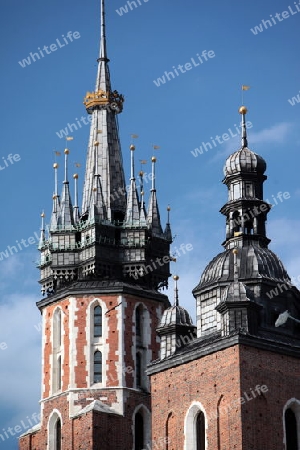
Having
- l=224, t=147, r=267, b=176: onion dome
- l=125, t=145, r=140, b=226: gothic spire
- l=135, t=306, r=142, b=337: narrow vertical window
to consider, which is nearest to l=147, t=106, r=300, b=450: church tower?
l=224, t=147, r=267, b=176: onion dome

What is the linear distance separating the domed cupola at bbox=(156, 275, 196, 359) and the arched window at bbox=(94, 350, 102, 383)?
694cm

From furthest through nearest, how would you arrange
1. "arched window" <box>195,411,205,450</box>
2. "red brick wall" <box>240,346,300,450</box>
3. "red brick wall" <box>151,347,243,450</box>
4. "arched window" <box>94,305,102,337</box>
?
1. "arched window" <box>94,305,102,337</box>
2. "arched window" <box>195,411,205,450</box>
3. "red brick wall" <box>151,347,243,450</box>
4. "red brick wall" <box>240,346,300,450</box>

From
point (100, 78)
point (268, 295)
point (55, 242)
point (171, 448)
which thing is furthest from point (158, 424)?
point (100, 78)

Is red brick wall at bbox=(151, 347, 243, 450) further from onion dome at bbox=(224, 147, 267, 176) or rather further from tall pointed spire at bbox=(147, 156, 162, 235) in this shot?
tall pointed spire at bbox=(147, 156, 162, 235)

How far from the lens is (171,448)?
285ft

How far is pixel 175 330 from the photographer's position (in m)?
90.1

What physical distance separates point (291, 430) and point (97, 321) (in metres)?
16.8

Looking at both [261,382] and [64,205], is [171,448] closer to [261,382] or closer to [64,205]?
[261,382]

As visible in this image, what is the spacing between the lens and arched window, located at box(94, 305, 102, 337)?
97875 millimetres

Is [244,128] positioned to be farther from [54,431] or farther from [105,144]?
[54,431]

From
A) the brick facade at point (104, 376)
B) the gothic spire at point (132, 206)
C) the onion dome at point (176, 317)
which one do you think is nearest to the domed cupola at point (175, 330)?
the onion dome at point (176, 317)

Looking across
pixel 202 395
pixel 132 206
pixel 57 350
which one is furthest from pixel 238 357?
pixel 132 206

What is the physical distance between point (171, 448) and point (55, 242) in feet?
60.0

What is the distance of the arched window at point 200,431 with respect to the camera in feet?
281
